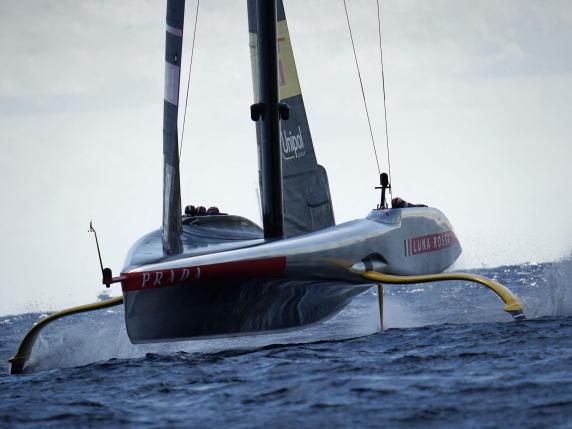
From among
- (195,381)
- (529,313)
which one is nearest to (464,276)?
(529,313)

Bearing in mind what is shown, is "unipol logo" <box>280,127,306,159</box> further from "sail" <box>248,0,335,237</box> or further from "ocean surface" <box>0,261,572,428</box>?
"ocean surface" <box>0,261,572,428</box>

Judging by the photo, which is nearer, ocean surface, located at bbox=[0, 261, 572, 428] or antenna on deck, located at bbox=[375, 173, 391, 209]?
ocean surface, located at bbox=[0, 261, 572, 428]

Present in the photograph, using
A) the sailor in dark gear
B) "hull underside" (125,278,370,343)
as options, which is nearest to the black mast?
"hull underside" (125,278,370,343)

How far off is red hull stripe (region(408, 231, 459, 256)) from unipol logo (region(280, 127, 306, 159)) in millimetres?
2151

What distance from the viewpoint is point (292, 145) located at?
13.4 m

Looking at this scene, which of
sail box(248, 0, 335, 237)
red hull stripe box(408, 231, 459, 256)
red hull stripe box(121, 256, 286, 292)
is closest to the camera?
red hull stripe box(121, 256, 286, 292)

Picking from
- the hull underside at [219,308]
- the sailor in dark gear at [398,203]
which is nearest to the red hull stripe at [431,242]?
the sailor in dark gear at [398,203]

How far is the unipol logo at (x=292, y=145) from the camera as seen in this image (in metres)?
13.3

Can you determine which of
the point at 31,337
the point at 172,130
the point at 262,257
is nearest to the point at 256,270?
the point at 262,257

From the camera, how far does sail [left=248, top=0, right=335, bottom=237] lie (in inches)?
512

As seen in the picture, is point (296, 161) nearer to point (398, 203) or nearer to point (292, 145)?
point (292, 145)

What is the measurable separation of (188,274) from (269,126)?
→ 2544 mm

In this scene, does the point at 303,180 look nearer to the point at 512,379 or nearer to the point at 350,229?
the point at 350,229

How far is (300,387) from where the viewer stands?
6.71 meters
